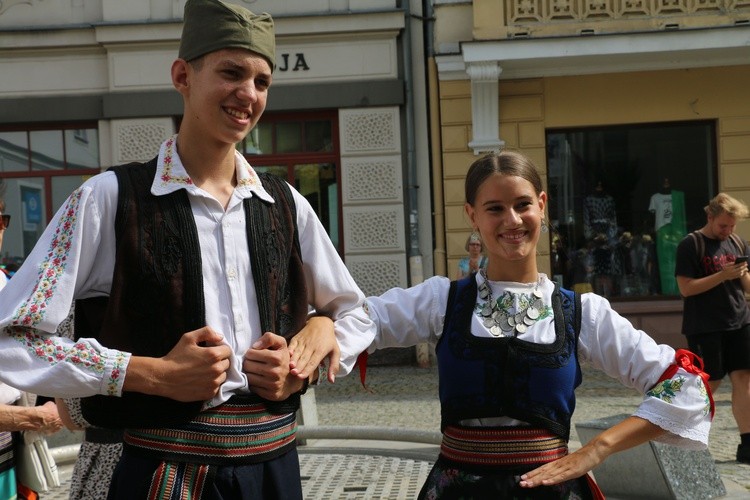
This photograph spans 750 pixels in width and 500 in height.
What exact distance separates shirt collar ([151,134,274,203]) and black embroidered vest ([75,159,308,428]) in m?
0.02

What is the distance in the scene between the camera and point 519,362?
8.95 feet

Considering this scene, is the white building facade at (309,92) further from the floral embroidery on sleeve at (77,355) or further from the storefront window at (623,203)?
the floral embroidery on sleeve at (77,355)

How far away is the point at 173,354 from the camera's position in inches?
83.6

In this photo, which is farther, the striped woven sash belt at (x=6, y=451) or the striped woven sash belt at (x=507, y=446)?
the striped woven sash belt at (x=6, y=451)

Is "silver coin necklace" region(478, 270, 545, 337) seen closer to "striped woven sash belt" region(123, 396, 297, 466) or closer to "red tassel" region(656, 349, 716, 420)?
"red tassel" region(656, 349, 716, 420)

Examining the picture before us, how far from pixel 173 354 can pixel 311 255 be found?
18.9 inches

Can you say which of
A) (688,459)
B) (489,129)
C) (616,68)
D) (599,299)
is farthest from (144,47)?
(599,299)

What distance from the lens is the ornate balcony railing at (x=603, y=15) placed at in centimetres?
→ 1216

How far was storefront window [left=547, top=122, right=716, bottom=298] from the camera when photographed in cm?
1292

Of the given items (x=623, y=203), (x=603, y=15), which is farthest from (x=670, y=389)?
(x=623, y=203)

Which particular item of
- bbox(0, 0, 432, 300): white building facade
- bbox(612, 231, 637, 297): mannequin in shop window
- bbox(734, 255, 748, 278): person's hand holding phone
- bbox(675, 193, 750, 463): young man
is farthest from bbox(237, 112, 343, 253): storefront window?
bbox(734, 255, 748, 278): person's hand holding phone

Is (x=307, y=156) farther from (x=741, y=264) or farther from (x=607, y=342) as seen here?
(x=607, y=342)

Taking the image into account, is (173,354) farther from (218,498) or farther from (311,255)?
(311,255)

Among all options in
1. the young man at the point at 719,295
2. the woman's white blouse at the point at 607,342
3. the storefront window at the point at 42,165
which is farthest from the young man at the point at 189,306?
the storefront window at the point at 42,165
